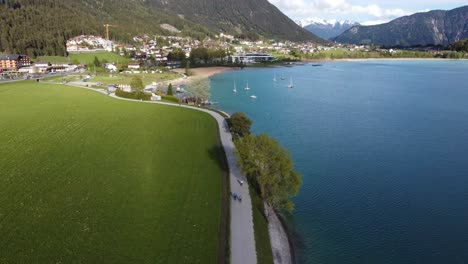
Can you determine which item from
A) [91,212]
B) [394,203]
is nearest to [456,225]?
[394,203]

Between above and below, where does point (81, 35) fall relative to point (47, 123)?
above

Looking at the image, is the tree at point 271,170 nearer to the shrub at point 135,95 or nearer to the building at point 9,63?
the shrub at point 135,95

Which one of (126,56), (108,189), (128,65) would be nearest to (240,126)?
(108,189)

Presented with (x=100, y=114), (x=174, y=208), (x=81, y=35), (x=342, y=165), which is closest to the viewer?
(x=174, y=208)

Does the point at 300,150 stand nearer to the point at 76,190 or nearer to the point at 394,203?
the point at 394,203

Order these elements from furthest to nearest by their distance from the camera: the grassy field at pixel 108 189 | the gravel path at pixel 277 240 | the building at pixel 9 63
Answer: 1. the building at pixel 9 63
2. the gravel path at pixel 277 240
3. the grassy field at pixel 108 189

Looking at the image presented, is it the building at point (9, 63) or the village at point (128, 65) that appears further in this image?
the building at point (9, 63)

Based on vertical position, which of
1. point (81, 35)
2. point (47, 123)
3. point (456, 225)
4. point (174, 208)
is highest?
point (81, 35)

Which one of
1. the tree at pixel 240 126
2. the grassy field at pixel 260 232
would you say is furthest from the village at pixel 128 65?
the grassy field at pixel 260 232
